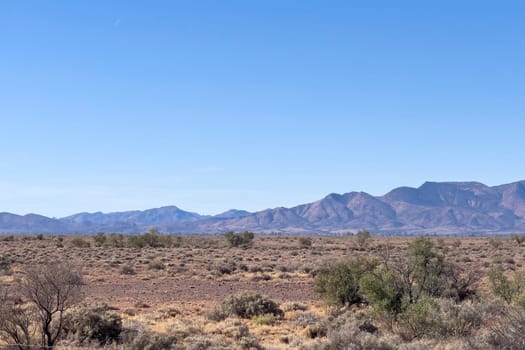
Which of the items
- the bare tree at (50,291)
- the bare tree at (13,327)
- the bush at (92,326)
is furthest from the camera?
the bush at (92,326)

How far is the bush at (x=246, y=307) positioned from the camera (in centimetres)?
2117

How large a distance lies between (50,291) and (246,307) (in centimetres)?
846

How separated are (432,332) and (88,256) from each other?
4285cm

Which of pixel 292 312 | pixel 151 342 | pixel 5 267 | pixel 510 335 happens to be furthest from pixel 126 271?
pixel 510 335

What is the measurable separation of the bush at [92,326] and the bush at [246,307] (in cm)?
508

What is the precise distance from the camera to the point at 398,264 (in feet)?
67.6

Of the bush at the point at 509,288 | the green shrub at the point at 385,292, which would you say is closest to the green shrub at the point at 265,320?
the green shrub at the point at 385,292

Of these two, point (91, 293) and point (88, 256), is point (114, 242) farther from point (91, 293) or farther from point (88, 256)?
point (91, 293)

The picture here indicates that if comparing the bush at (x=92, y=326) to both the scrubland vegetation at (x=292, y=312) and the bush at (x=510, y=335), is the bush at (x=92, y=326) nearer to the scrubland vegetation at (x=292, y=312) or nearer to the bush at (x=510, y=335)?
the scrubland vegetation at (x=292, y=312)

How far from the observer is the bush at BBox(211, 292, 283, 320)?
21.2 m

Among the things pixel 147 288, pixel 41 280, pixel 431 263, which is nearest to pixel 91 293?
pixel 147 288

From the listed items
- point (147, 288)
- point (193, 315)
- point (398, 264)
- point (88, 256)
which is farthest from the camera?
point (88, 256)

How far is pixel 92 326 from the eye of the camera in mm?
16078

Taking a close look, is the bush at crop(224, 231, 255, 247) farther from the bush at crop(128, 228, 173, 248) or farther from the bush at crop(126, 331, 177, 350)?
the bush at crop(126, 331, 177, 350)
